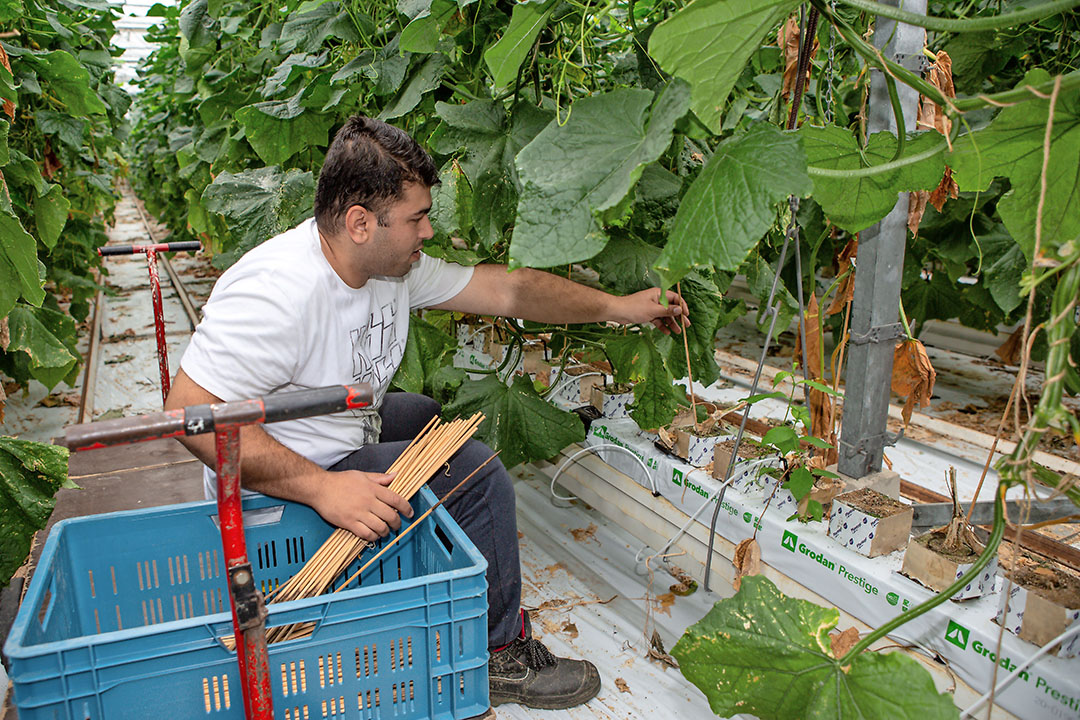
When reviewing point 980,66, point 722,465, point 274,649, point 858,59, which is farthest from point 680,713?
point 980,66

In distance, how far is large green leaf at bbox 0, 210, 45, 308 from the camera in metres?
1.83

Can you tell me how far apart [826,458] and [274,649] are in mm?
1278

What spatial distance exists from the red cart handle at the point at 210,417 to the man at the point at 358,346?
491 mm

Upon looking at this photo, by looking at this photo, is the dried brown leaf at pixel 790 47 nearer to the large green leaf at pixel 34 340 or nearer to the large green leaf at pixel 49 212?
the large green leaf at pixel 34 340

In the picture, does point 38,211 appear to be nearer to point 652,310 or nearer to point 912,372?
point 652,310

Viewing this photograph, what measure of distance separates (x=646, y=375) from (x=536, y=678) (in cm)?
72

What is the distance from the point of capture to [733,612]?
130 centimetres

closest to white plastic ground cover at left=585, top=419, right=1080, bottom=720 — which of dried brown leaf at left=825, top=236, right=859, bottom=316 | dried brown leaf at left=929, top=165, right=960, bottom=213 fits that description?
dried brown leaf at left=825, top=236, right=859, bottom=316

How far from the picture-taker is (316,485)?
5.29 ft

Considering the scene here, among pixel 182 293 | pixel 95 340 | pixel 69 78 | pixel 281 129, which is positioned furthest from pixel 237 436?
pixel 182 293

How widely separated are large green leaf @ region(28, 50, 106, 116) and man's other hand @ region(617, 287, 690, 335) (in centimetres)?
193

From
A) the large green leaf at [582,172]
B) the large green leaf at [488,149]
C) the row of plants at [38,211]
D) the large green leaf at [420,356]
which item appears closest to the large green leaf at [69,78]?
the row of plants at [38,211]

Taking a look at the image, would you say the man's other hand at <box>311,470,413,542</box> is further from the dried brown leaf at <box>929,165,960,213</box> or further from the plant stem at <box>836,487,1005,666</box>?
the dried brown leaf at <box>929,165,960,213</box>

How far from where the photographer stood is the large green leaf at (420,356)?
2.24 meters
